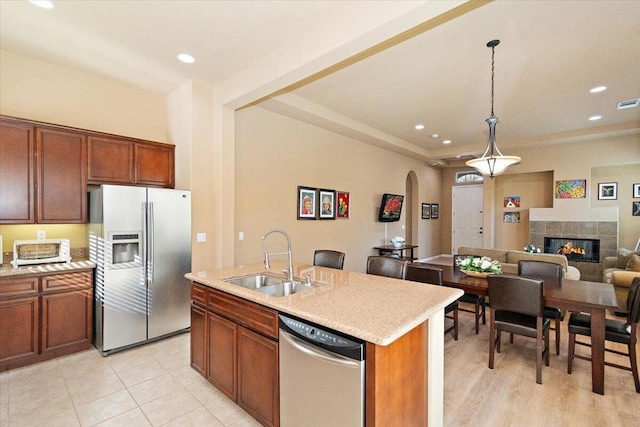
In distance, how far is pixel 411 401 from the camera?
1649mm

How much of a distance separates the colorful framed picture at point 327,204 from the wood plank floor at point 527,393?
9.88 feet

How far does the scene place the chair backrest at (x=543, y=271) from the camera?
320cm

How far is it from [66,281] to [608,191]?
9682mm

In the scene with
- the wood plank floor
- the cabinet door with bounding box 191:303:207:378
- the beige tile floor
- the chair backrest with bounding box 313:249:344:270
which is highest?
the chair backrest with bounding box 313:249:344:270

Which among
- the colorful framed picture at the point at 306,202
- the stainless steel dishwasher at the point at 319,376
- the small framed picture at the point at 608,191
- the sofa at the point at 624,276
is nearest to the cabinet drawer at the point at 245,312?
the stainless steel dishwasher at the point at 319,376

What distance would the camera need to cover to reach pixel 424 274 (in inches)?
128

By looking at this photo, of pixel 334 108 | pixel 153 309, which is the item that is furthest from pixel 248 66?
pixel 153 309

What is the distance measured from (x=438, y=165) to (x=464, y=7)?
24.1ft

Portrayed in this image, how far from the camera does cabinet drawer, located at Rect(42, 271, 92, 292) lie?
2.94m

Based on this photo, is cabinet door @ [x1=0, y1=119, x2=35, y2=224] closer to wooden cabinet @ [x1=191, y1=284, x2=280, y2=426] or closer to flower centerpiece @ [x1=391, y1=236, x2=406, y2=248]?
wooden cabinet @ [x1=191, y1=284, x2=280, y2=426]

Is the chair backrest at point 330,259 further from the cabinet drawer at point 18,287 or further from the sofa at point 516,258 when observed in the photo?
the cabinet drawer at point 18,287

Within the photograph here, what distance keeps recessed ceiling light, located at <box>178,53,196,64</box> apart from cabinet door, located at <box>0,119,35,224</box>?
5.31ft

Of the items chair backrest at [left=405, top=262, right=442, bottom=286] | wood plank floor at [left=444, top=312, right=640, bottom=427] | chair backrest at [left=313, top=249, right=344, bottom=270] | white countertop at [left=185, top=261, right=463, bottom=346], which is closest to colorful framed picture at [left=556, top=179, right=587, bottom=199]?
wood plank floor at [left=444, top=312, right=640, bottom=427]

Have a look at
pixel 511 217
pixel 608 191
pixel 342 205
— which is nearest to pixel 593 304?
pixel 342 205
